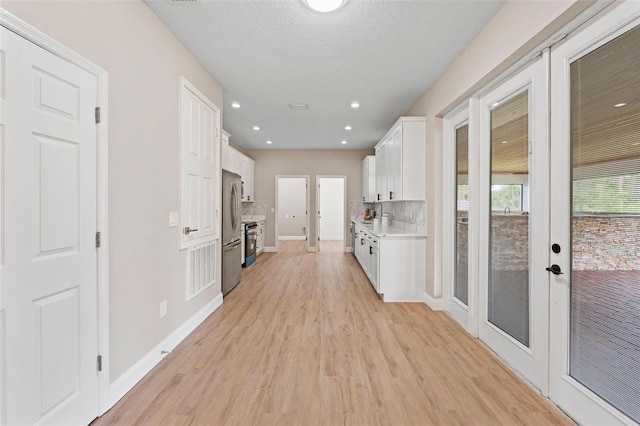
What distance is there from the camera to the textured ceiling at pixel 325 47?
7.14ft

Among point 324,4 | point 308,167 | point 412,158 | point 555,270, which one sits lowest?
point 555,270

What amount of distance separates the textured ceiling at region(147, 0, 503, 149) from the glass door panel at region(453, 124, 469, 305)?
867 mm

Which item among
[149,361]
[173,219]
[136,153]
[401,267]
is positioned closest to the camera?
[136,153]

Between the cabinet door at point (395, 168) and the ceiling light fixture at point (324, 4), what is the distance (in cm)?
216

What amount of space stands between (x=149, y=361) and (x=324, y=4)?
299 centimetres

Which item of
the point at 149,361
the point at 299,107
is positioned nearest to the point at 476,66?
the point at 299,107

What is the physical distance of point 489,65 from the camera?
2293mm

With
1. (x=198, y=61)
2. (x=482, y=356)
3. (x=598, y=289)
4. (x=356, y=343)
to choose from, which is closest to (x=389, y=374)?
(x=356, y=343)

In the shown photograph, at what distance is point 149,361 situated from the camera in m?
2.17

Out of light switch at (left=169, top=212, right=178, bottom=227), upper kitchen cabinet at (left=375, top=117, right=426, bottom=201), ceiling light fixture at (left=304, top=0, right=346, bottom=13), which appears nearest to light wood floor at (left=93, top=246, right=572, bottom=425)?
light switch at (left=169, top=212, right=178, bottom=227)

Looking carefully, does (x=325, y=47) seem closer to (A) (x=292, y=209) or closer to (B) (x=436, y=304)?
(B) (x=436, y=304)

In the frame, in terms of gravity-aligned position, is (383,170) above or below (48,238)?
above

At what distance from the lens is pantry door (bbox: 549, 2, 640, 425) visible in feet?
4.61

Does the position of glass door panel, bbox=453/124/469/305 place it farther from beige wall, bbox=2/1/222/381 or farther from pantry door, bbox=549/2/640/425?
beige wall, bbox=2/1/222/381
